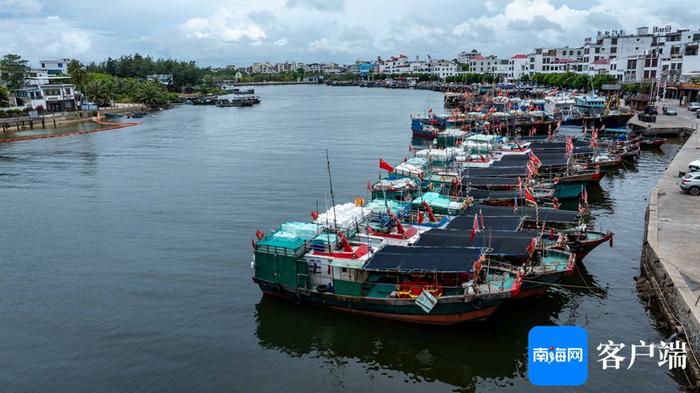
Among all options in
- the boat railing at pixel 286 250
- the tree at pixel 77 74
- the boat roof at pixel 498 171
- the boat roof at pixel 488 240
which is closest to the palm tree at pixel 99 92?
the tree at pixel 77 74

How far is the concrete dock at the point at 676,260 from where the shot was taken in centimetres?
1865

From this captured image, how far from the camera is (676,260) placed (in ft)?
74.4

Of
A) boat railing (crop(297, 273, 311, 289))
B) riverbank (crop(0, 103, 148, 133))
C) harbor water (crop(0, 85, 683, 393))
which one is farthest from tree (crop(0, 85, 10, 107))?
boat railing (crop(297, 273, 311, 289))

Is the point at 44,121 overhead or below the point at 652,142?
overhead

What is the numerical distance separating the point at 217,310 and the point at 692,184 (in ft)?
95.3

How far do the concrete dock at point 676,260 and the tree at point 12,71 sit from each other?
116706 mm

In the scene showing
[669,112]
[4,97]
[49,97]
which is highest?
[4,97]

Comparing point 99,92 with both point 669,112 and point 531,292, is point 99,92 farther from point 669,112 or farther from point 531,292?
point 531,292

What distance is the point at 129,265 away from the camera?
29797 mm

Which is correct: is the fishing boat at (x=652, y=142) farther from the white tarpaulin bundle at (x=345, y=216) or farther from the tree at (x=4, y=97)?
the tree at (x=4, y=97)

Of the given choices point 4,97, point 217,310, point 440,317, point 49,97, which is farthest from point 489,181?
point 49,97

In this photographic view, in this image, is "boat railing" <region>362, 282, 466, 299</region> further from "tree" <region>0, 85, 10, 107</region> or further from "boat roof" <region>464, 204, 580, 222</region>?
"tree" <region>0, 85, 10, 107</region>

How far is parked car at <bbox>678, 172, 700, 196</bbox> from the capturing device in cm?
3228
